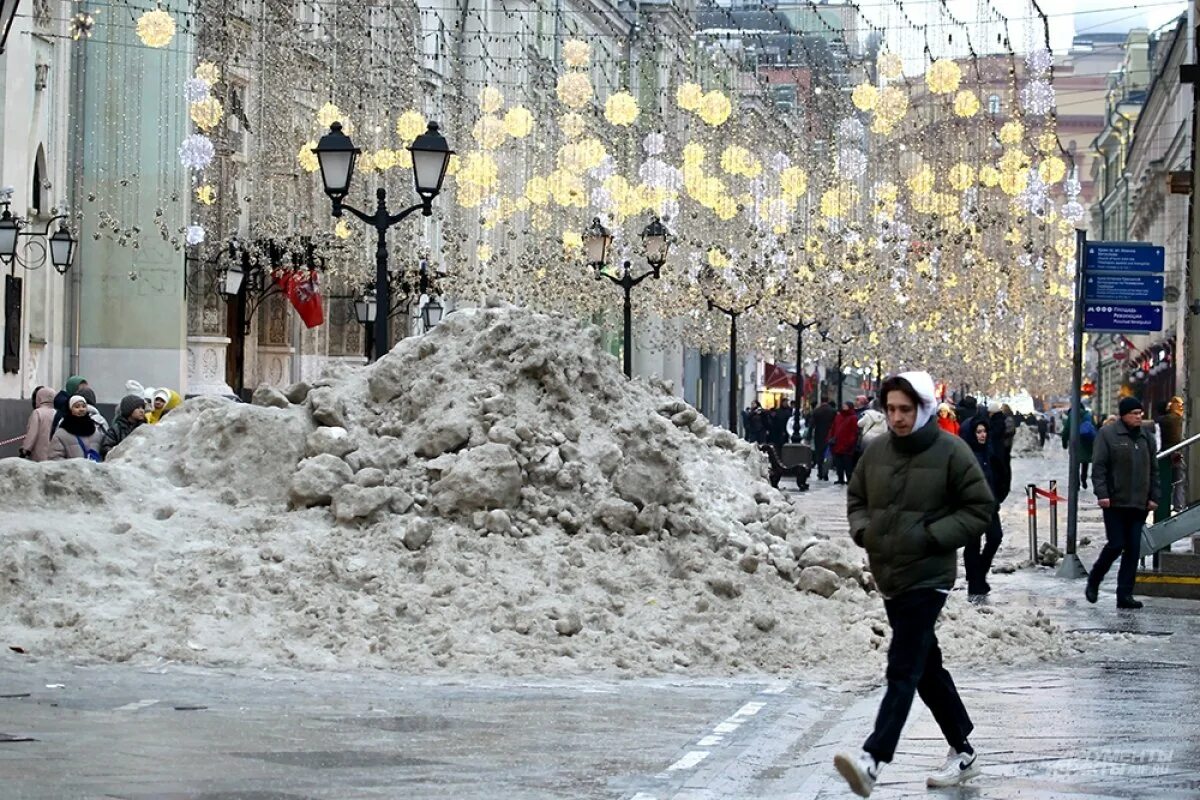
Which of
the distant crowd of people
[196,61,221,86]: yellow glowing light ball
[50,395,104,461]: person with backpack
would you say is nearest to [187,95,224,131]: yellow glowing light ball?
[196,61,221,86]: yellow glowing light ball

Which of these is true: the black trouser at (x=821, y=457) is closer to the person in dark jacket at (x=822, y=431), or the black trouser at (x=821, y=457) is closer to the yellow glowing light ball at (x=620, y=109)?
the person in dark jacket at (x=822, y=431)

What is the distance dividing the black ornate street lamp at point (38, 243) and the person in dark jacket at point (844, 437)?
1444 cm

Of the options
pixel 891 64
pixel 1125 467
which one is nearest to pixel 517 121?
pixel 891 64

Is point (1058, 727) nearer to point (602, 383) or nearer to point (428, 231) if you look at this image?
point (602, 383)

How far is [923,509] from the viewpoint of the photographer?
8.82 meters

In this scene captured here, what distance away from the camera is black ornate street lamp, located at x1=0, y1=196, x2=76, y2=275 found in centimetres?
2822

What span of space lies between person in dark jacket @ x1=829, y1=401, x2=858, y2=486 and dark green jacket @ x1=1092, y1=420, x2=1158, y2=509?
23325 mm

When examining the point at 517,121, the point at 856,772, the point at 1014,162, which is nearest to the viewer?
the point at 856,772

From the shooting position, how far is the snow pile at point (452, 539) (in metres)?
13.4

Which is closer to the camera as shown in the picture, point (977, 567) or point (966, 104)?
point (977, 567)

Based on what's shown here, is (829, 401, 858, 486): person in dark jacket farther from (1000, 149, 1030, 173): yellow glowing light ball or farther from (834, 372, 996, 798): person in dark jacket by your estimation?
(834, 372, 996, 798): person in dark jacket

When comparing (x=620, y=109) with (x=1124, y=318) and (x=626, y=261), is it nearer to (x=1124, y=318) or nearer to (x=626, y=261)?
(x=626, y=261)

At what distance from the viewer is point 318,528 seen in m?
14.6

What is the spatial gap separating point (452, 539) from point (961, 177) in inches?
867
